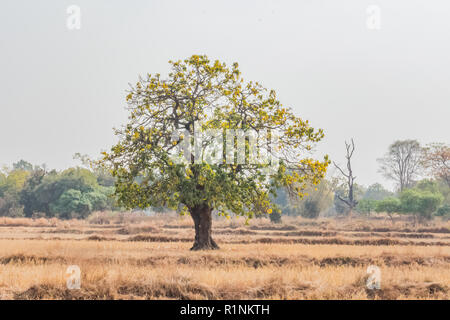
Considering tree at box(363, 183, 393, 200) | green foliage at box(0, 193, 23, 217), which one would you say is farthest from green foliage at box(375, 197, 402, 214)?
tree at box(363, 183, 393, 200)

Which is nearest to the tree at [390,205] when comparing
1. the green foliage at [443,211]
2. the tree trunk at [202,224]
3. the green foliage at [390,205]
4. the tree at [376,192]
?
the green foliage at [390,205]

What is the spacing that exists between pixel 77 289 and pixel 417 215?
5052 cm

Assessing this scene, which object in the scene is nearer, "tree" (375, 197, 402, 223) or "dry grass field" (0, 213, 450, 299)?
"dry grass field" (0, 213, 450, 299)

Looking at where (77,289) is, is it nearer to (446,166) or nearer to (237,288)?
(237,288)

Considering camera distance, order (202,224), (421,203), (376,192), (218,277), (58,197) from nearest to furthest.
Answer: (218,277) < (202,224) < (421,203) < (58,197) < (376,192)

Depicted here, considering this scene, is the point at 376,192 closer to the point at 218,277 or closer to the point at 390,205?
the point at 390,205

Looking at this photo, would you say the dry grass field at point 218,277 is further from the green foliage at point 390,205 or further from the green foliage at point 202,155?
the green foliage at point 390,205

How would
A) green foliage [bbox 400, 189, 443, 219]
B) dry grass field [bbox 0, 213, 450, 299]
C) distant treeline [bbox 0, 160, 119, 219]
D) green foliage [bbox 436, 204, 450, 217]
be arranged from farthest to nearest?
distant treeline [bbox 0, 160, 119, 219]
green foliage [bbox 436, 204, 450, 217]
green foliage [bbox 400, 189, 443, 219]
dry grass field [bbox 0, 213, 450, 299]

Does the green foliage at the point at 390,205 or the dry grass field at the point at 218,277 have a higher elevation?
the green foliage at the point at 390,205

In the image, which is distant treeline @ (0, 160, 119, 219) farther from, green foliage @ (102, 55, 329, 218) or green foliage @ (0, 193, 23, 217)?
green foliage @ (102, 55, 329, 218)

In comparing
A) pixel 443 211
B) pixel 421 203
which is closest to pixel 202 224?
pixel 421 203

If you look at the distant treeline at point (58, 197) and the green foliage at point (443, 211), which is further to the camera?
the distant treeline at point (58, 197)

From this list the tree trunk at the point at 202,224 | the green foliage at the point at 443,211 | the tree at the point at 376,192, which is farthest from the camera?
the tree at the point at 376,192
